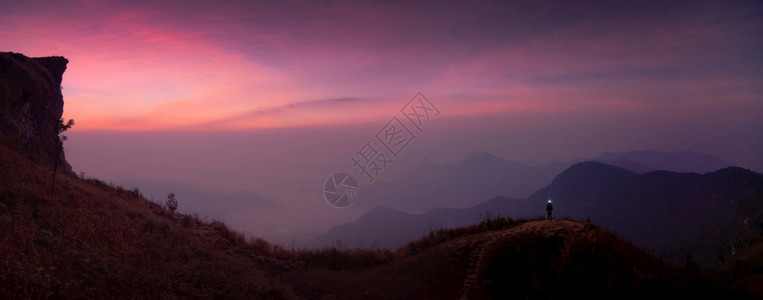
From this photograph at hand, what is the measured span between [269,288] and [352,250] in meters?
8.28

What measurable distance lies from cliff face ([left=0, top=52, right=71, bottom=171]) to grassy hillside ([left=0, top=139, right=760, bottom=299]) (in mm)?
6130

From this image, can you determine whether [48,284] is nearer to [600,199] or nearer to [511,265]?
[511,265]

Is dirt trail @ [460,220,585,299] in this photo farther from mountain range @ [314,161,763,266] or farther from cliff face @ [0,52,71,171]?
mountain range @ [314,161,763,266]

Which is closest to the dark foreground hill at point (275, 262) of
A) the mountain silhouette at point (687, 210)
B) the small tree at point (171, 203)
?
the small tree at point (171, 203)

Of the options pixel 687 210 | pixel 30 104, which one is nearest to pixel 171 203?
pixel 30 104

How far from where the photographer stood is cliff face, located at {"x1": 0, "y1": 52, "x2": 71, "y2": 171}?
2355 centimetres

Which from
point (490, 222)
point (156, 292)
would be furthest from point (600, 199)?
point (156, 292)

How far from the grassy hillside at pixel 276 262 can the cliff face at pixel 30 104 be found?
6130mm

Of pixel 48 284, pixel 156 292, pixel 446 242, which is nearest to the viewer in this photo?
pixel 48 284

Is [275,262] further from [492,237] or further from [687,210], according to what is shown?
[687,210]

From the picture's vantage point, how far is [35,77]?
2803 centimetres

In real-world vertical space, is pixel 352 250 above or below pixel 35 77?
below

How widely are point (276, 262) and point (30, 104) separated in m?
20.9

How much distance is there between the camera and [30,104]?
2658cm
